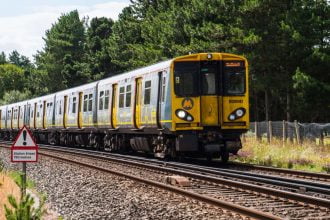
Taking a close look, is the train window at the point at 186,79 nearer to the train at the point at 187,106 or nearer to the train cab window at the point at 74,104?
the train at the point at 187,106

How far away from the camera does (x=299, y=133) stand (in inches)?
1061

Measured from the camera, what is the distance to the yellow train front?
18.2 m

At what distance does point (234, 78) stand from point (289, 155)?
12.2 ft

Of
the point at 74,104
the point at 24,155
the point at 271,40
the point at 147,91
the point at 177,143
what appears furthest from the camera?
the point at 271,40

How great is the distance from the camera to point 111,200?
11492 mm

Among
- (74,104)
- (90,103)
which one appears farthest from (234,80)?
(74,104)

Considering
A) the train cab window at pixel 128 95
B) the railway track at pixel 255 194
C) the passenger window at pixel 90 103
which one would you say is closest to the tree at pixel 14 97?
Answer: the passenger window at pixel 90 103

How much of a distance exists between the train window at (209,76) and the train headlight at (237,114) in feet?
2.74

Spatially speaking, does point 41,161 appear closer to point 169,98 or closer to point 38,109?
point 169,98

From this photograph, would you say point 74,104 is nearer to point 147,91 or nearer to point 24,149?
point 147,91

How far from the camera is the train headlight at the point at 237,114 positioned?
18.5 m

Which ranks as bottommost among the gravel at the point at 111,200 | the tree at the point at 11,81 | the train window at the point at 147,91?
the gravel at the point at 111,200

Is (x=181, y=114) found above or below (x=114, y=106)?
below

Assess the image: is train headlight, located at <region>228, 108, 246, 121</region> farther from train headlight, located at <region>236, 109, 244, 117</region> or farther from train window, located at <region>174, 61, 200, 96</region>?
train window, located at <region>174, 61, 200, 96</region>
